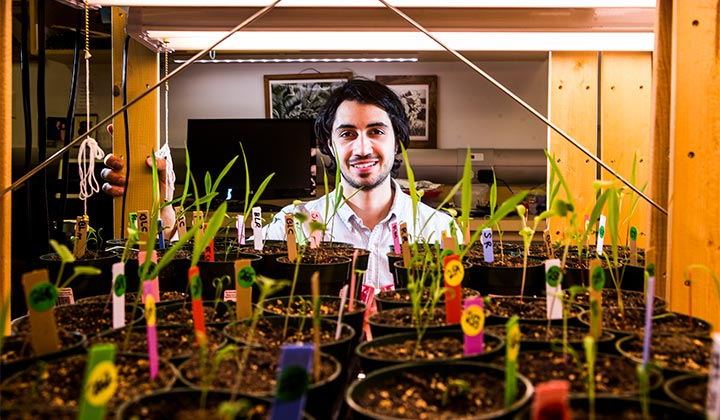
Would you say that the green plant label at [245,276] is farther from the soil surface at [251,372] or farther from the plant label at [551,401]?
the plant label at [551,401]

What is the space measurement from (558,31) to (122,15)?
5.27ft

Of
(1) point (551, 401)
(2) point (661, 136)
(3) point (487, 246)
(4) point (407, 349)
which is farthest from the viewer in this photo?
(3) point (487, 246)

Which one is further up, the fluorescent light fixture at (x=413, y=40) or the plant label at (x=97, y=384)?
the fluorescent light fixture at (x=413, y=40)

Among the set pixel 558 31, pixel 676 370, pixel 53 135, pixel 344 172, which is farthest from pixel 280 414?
pixel 53 135

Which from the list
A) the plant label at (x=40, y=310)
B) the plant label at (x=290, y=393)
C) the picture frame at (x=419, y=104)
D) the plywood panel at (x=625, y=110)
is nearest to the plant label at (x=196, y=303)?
the plant label at (x=40, y=310)

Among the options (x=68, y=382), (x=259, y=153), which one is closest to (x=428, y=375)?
(x=68, y=382)

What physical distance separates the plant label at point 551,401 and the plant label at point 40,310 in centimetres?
74

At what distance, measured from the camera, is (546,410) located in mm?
623

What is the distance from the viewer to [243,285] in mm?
1254

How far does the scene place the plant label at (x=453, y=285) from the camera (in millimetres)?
1162

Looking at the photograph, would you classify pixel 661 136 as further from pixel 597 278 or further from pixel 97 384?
pixel 97 384

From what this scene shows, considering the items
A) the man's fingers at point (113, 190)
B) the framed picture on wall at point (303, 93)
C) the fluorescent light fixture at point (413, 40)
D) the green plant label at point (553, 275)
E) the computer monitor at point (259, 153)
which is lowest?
the green plant label at point (553, 275)

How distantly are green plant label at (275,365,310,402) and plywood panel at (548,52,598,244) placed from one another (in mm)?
2129

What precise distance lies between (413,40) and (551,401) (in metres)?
1.84
